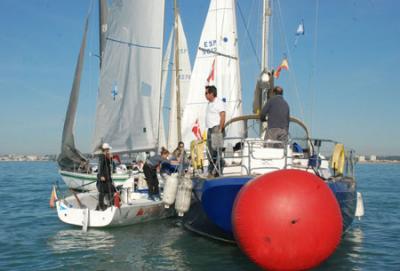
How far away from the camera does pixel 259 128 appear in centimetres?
1213

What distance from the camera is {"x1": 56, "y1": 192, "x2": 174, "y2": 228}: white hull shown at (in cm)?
1130

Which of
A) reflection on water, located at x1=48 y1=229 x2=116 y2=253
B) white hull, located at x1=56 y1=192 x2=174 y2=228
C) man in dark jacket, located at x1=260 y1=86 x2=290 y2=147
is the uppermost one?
man in dark jacket, located at x1=260 y1=86 x2=290 y2=147

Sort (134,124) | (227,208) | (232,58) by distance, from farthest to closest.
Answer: (232,58) < (134,124) < (227,208)

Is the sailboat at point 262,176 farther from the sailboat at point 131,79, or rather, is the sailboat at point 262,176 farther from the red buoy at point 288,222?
the sailboat at point 131,79

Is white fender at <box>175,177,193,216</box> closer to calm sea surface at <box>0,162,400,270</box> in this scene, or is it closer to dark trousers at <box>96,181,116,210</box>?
calm sea surface at <box>0,162,400,270</box>

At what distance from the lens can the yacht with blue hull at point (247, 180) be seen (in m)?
8.23

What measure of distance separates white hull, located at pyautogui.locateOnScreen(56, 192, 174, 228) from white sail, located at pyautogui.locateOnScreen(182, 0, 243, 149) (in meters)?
9.58

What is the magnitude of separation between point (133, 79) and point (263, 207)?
10.9m

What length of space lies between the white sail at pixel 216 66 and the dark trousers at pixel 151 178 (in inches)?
338

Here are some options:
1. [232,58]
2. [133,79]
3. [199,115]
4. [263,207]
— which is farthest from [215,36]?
[263,207]

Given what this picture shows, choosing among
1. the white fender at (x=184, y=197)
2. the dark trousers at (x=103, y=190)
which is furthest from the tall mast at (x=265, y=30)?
the dark trousers at (x=103, y=190)

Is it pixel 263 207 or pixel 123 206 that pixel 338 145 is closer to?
pixel 263 207

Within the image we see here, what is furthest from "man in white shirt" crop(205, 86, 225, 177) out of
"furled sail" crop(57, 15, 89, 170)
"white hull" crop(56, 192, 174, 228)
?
"furled sail" crop(57, 15, 89, 170)

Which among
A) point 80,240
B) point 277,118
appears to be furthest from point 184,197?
point 277,118
